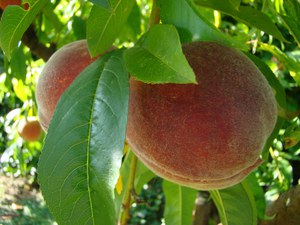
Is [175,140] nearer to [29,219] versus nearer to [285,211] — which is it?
[285,211]

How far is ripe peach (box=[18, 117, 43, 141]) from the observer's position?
61.7 inches

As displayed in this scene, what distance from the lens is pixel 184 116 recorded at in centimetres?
60

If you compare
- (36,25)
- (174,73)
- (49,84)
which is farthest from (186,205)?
(36,25)

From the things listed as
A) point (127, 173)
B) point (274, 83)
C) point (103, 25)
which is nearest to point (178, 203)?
point (127, 173)

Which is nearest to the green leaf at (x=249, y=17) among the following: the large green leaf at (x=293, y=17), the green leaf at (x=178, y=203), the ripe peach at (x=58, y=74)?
the large green leaf at (x=293, y=17)

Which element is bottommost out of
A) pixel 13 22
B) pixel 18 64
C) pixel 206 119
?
pixel 18 64

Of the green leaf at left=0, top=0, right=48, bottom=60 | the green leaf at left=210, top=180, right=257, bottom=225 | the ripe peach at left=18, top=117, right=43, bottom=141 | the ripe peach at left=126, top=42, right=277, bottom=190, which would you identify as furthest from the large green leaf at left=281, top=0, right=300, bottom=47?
the ripe peach at left=18, top=117, right=43, bottom=141

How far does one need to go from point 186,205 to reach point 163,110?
487mm

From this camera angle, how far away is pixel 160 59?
59 centimetres

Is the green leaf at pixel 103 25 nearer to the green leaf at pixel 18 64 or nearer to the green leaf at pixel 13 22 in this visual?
the green leaf at pixel 13 22

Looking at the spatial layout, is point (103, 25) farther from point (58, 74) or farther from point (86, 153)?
point (86, 153)

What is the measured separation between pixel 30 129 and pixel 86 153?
1.06 metres

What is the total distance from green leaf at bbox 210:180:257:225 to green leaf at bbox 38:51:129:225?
0.41 m

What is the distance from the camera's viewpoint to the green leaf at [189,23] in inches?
24.0
